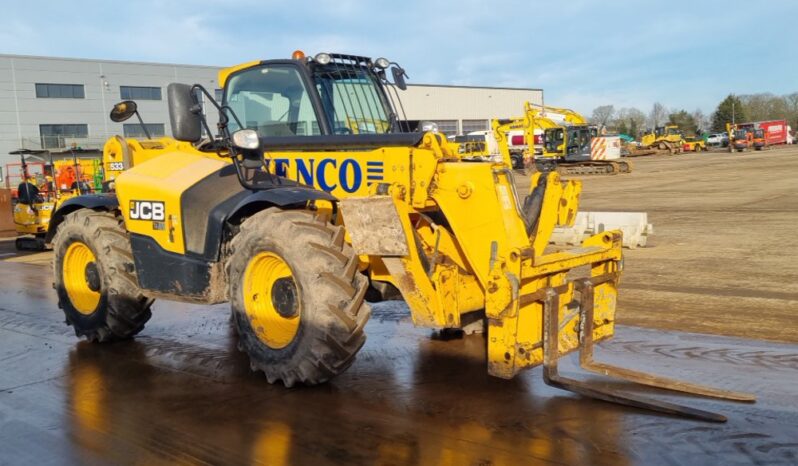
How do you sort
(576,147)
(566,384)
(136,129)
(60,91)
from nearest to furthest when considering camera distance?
(566,384) → (576,147) → (60,91) → (136,129)

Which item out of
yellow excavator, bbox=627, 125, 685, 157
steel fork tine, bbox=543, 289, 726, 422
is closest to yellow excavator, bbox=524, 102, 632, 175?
yellow excavator, bbox=627, 125, 685, 157

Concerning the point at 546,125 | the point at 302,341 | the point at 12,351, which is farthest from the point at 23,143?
the point at 302,341

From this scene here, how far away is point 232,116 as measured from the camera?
242 inches

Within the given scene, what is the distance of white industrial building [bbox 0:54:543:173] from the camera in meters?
47.7

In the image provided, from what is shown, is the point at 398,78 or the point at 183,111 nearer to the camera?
the point at 183,111

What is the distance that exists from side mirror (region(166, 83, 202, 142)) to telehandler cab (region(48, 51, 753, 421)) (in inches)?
0.4

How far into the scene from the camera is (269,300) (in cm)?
523

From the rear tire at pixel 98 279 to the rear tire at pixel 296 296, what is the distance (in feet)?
5.59

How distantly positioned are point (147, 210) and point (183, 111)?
109 centimetres

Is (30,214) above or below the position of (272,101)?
below

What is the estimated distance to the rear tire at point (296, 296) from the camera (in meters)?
4.72

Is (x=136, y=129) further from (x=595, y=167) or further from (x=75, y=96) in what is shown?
(x=595, y=167)

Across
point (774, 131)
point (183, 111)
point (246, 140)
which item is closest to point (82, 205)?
point (183, 111)

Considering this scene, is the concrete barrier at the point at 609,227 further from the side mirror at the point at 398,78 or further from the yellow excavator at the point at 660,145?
the yellow excavator at the point at 660,145
